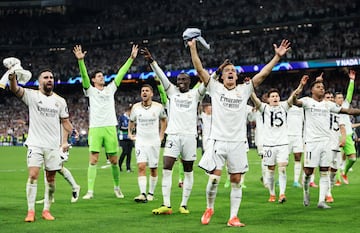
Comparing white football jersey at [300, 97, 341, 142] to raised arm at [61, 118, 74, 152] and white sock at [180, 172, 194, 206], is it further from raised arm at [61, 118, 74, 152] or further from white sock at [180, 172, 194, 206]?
raised arm at [61, 118, 74, 152]

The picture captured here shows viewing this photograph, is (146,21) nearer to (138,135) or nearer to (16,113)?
(16,113)

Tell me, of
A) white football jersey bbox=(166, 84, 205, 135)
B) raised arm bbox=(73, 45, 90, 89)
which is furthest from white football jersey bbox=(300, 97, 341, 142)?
raised arm bbox=(73, 45, 90, 89)

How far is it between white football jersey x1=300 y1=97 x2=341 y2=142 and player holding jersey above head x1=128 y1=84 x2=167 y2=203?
301 cm

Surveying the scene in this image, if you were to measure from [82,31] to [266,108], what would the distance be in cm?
5719

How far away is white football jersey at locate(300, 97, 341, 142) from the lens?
12.7m

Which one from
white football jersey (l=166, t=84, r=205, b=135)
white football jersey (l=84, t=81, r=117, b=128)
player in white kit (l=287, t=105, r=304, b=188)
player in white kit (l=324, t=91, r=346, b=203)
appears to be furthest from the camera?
player in white kit (l=287, t=105, r=304, b=188)

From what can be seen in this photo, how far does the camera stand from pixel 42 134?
10.9 m

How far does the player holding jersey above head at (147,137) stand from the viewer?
1366cm

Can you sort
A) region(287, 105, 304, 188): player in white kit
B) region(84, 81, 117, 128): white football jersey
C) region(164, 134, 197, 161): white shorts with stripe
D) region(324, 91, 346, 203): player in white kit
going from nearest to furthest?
region(164, 134, 197, 161): white shorts with stripe, region(324, 91, 346, 203): player in white kit, region(84, 81, 117, 128): white football jersey, region(287, 105, 304, 188): player in white kit

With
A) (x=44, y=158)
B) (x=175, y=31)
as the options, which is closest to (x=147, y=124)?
(x=44, y=158)

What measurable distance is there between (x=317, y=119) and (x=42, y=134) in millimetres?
5171

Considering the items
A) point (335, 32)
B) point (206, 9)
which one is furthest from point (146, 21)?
point (335, 32)

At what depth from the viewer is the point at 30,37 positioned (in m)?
72.1

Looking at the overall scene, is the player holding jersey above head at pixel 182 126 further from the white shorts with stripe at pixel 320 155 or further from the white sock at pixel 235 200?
the white shorts with stripe at pixel 320 155
